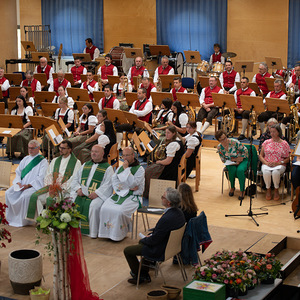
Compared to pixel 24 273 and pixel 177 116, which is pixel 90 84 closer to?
pixel 177 116

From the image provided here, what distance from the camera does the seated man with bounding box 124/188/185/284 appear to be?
237 inches

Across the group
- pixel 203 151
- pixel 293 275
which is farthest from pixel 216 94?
pixel 293 275

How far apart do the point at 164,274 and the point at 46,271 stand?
1.24 metres

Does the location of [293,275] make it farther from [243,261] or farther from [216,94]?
[216,94]

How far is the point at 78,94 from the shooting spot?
41.9 ft

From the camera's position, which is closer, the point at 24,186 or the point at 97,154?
the point at 97,154

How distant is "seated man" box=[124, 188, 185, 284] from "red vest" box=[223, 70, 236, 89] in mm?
8030

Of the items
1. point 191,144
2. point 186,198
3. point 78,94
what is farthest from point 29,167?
point 78,94

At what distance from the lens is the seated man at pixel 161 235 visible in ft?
19.8

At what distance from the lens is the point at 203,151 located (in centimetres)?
1192

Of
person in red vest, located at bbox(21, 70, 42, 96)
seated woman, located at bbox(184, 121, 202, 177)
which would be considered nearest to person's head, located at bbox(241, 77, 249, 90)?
seated woman, located at bbox(184, 121, 202, 177)

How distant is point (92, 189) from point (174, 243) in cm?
190

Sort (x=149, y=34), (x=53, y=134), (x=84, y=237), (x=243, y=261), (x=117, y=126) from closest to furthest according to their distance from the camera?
1. (x=243, y=261)
2. (x=84, y=237)
3. (x=53, y=134)
4. (x=117, y=126)
5. (x=149, y=34)

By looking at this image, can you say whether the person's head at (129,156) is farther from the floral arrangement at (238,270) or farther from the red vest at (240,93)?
the red vest at (240,93)
